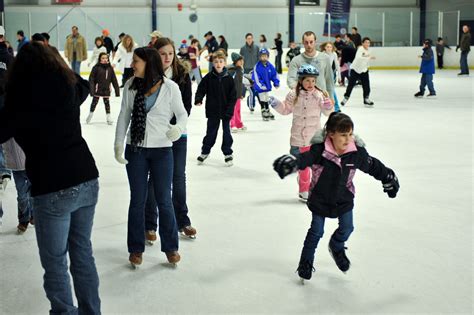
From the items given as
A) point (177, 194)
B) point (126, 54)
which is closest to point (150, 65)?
point (177, 194)

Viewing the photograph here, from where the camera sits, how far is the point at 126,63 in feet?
47.9

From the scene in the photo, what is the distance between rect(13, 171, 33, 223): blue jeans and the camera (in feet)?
17.2

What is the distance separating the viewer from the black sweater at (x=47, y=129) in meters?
2.95

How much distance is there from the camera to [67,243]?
3.25 m

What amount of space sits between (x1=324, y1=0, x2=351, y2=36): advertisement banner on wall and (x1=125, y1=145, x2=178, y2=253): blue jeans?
24238 mm

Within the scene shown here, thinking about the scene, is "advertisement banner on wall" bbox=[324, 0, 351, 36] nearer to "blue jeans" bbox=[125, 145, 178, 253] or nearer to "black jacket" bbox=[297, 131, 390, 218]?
"blue jeans" bbox=[125, 145, 178, 253]

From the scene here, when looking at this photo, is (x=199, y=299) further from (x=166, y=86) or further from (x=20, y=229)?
(x=20, y=229)

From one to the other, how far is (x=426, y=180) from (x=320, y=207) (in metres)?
3.41

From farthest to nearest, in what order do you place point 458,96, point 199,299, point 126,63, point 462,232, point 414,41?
point 414,41, point 458,96, point 126,63, point 462,232, point 199,299

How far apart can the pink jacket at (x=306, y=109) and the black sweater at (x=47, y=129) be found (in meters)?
3.08

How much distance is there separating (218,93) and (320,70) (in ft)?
3.97

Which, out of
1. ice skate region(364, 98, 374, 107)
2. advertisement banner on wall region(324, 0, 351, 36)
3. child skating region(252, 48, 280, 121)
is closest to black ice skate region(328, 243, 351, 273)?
child skating region(252, 48, 280, 121)

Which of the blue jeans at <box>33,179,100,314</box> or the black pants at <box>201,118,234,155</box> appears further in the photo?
the black pants at <box>201,118,234,155</box>

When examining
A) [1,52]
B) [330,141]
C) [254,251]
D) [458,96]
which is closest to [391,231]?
[254,251]
